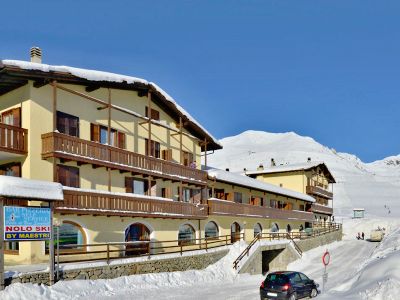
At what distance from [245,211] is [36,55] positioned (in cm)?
2301

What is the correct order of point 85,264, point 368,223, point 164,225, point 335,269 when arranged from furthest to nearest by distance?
point 368,223, point 335,269, point 164,225, point 85,264

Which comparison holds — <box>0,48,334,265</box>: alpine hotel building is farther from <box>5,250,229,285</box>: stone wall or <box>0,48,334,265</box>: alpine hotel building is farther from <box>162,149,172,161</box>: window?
<box>5,250,229,285</box>: stone wall

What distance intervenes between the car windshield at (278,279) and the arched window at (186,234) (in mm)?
12603

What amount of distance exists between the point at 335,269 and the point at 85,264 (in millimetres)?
25710

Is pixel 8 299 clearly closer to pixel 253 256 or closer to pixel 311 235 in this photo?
pixel 253 256

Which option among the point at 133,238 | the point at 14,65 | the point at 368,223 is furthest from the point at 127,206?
the point at 368,223

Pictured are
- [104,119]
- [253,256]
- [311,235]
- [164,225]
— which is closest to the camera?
[104,119]

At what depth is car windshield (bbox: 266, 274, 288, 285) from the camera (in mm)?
21016

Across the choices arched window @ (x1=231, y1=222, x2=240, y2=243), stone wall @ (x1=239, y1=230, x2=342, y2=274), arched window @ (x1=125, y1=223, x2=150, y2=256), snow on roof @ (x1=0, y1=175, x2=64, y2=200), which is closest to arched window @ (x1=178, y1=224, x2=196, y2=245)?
arched window @ (x1=125, y1=223, x2=150, y2=256)

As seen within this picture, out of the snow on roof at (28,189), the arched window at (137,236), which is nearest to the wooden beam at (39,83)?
the snow on roof at (28,189)

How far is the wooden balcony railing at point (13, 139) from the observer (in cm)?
2098

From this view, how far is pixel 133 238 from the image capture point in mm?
28750

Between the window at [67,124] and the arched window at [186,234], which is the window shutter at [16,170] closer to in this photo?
the window at [67,124]

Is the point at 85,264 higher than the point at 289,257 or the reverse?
higher
